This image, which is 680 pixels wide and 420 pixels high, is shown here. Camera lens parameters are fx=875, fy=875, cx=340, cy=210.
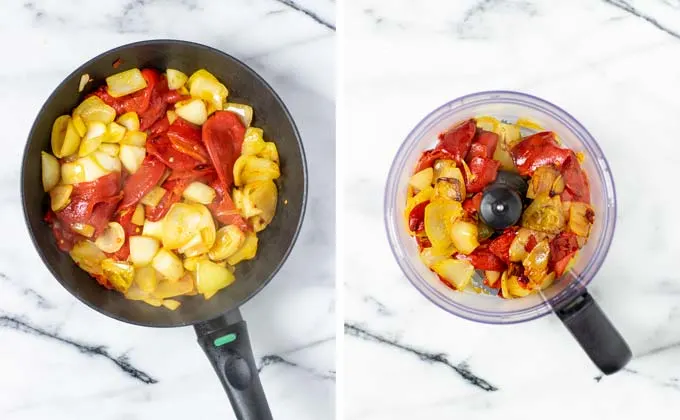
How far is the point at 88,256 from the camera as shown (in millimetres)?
1171

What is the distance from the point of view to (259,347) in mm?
1245

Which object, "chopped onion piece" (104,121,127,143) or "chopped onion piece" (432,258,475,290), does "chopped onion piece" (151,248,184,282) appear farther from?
"chopped onion piece" (432,258,475,290)

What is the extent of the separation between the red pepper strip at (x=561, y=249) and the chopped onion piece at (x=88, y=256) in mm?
584

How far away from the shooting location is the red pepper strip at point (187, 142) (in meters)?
1.15

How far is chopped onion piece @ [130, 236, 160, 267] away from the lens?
116 centimetres

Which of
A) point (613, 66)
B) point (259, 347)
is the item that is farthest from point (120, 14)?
point (613, 66)

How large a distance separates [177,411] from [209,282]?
210 millimetres

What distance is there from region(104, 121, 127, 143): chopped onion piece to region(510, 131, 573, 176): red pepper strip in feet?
1.67

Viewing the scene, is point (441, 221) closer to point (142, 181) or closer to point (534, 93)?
point (534, 93)

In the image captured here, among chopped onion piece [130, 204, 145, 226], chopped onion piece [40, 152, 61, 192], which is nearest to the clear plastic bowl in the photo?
chopped onion piece [130, 204, 145, 226]

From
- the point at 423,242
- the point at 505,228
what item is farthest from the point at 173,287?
the point at 505,228

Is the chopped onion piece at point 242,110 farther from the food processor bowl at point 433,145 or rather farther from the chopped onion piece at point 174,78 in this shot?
the food processor bowl at point 433,145

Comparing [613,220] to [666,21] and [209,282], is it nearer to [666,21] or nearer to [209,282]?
[666,21]

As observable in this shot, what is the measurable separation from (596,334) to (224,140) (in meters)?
0.53
